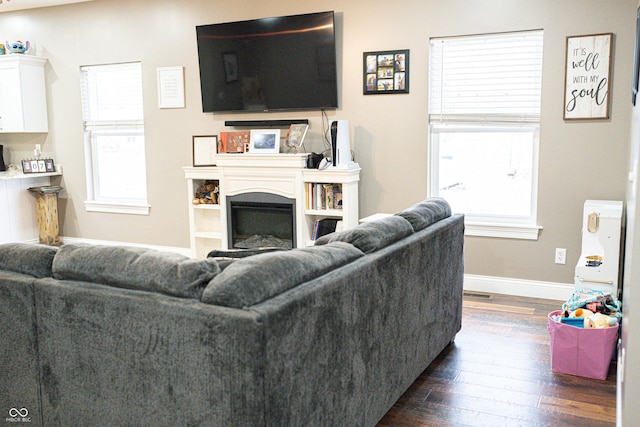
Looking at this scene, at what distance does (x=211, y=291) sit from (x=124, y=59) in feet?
16.2

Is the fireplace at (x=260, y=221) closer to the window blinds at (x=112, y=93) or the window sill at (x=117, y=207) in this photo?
the window sill at (x=117, y=207)

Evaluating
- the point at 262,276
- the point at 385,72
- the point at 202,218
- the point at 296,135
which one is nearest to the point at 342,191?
the point at 296,135

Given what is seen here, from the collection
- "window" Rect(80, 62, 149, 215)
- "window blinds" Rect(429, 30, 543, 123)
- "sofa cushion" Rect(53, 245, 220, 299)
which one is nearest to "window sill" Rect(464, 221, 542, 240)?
"window blinds" Rect(429, 30, 543, 123)

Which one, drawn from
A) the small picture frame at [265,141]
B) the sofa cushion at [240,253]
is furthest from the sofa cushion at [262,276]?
the small picture frame at [265,141]

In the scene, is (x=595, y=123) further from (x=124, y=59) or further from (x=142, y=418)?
(x=124, y=59)

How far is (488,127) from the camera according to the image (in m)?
4.72

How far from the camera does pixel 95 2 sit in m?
6.21

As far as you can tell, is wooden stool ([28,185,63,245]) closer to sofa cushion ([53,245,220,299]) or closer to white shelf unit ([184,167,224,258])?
white shelf unit ([184,167,224,258])

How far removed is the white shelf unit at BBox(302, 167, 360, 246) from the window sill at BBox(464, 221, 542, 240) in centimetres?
95

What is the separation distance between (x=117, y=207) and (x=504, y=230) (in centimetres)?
395

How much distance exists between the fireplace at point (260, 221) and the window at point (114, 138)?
48.4 inches

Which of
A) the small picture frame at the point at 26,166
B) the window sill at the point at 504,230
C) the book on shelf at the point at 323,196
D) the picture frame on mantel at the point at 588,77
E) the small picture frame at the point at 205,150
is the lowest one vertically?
the window sill at the point at 504,230

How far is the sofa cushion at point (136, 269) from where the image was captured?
190cm
